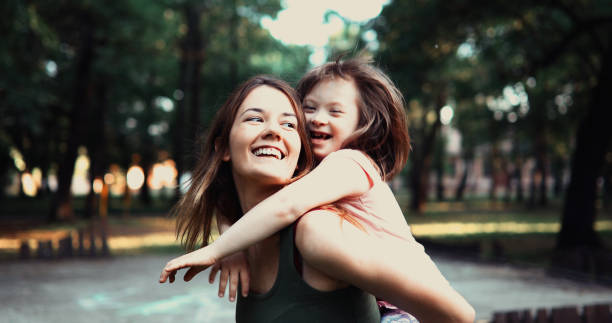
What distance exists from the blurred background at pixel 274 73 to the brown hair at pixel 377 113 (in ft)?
0.82

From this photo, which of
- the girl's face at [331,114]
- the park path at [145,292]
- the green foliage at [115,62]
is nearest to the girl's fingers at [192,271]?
the girl's face at [331,114]

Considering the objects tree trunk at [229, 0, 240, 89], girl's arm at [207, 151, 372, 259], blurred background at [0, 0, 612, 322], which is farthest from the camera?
tree trunk at [229, 0, 240, 89]

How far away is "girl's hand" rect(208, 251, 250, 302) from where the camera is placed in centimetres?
168

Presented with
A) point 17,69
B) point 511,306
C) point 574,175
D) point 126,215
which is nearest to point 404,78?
point 574,175

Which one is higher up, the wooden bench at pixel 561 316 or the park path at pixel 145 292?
the wooden bench at pixel 561 316

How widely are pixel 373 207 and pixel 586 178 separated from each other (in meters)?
14.0

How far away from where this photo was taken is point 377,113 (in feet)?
6.49

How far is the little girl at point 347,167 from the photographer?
1573mm

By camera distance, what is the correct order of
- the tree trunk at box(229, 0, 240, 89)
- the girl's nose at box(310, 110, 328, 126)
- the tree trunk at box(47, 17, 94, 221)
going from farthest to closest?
the tree trunk at box(229, 0, 240, 89) → the tree trunk at box(47, 17, 94, 221) → the girl's nose at box(310, 110, 328, 126)

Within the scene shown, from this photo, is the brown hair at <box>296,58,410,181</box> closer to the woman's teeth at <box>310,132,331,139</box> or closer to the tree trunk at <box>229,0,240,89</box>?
the woman's teeth at <box>310,132,331,139</box>

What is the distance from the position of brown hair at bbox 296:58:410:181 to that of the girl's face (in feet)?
0.08

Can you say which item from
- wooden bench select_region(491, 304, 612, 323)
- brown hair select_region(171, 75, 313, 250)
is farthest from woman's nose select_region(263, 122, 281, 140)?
wooden bench select_region(491, 304, 612, 323)

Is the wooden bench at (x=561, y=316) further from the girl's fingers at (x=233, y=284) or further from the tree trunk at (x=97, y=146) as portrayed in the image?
the tree trunk at (x=97, y=146)

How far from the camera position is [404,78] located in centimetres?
1352
